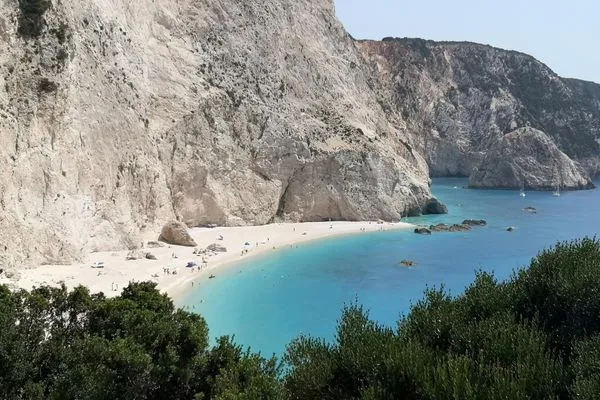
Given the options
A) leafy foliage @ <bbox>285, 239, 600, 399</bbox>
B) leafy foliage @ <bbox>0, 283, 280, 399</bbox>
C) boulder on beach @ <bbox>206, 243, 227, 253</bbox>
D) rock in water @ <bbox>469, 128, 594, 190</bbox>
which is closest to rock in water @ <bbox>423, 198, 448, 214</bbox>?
boulder on beach @ <bbox>206, 243, 227, 253</bbox>

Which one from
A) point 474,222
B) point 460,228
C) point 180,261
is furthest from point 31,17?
point 474,222

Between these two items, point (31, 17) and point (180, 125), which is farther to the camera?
point (180, 125)

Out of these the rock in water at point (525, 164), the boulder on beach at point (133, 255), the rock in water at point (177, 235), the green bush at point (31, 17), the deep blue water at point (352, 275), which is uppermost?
the green bush at point (31, 17)

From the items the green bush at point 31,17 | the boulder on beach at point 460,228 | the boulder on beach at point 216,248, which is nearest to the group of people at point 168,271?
the boulder on beach at point 216,248

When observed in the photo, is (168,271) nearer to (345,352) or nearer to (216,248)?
(216,248)

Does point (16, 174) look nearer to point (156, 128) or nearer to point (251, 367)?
point (156, 128)

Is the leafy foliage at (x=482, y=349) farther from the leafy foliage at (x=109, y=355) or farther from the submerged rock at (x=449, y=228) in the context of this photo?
the submerged rock at (x=449, y=228)
